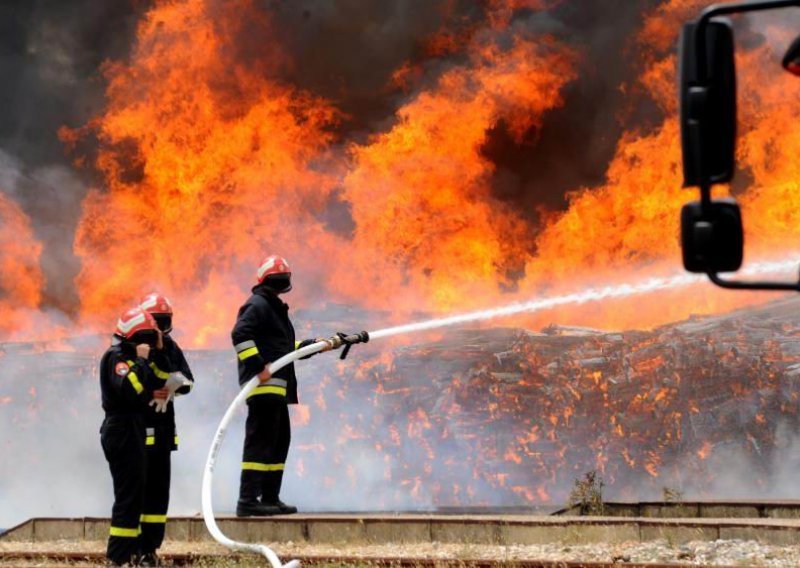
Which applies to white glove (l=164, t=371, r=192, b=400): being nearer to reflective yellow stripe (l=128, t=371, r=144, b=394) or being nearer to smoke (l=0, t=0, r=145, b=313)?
reflective yellow stripe (l=128, t=371, r=144, b=394)

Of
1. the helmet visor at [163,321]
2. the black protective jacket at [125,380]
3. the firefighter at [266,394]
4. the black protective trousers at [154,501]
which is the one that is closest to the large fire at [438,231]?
the firefighter at [266,394]

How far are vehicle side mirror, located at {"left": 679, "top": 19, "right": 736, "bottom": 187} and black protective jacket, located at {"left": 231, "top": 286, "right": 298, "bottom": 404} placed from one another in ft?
17.8

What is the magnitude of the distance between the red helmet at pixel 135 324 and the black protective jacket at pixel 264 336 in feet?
4.19

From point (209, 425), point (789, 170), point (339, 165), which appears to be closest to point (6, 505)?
point (209, 425)

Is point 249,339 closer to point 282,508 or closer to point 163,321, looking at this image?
point 163,321

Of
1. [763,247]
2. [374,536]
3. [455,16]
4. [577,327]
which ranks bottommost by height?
[374,536]

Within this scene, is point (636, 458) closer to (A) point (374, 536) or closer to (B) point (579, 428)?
(B) point (579, 428)

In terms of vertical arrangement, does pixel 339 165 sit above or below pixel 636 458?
above

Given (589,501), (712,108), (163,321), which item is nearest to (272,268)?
(163,321)

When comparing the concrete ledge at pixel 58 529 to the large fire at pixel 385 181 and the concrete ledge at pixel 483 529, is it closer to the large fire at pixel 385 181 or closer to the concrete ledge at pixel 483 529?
the concrete ledge at pixel 483 529

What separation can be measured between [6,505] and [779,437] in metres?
11.8

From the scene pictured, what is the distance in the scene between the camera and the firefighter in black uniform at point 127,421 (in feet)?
23.8

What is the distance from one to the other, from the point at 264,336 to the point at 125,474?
187 cm

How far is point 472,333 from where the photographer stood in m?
16.0
